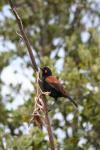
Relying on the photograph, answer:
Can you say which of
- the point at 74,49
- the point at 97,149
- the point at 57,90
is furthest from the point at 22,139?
the point at 74,49

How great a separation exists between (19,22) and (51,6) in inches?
507

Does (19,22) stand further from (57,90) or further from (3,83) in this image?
(3,83)

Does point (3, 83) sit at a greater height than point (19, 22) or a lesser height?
lesser

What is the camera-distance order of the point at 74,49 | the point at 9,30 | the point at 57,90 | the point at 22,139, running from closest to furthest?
the point at 57,90, the point at 22,139, the point at 74,49, the point at 9,30

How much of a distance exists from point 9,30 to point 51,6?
1.39 meters

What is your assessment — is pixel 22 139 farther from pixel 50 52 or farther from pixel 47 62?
pixel 50 52

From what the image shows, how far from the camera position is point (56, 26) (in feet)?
50.3

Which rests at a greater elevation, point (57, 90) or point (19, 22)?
point (19, 22)

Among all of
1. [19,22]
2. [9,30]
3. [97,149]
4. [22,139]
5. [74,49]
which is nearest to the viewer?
[19,22]

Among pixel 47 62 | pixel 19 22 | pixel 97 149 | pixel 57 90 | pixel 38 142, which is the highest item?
pixel 19 22

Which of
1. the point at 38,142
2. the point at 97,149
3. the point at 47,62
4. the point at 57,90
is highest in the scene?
the point at 57,90

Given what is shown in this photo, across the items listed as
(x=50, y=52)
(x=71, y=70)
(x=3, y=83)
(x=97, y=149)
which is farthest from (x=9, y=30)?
(x=97, y=149)

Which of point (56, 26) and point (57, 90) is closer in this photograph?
point (57, 90)

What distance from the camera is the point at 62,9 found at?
15000 millimetres
